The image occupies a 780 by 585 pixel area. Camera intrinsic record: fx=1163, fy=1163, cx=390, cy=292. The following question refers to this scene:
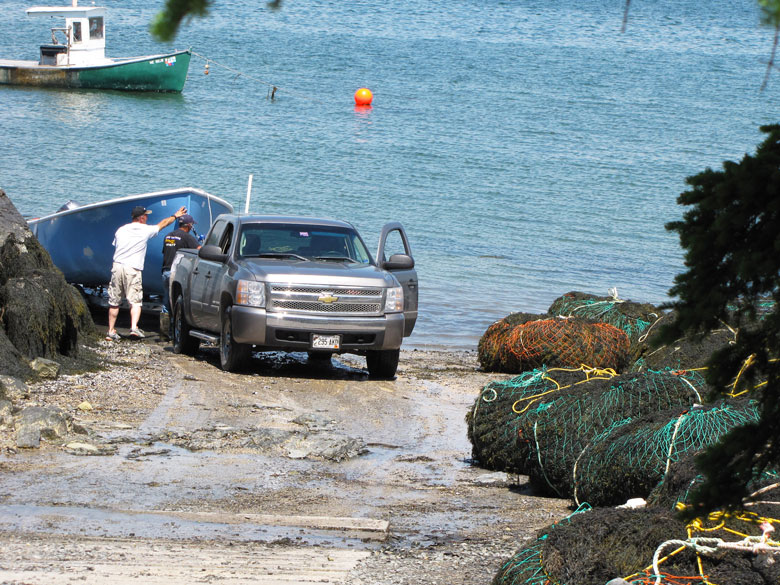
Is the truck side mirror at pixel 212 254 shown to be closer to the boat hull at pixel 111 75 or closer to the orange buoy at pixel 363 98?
the orange buoy at pixel 363 98

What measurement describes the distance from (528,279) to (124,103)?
35306 mm

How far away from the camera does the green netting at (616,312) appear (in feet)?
47.7

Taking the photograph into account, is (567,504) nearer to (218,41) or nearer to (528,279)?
(528,279)

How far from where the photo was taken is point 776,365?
11.8ft

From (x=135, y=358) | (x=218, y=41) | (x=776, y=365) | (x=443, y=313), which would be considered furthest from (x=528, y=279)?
(x=218, y=41)

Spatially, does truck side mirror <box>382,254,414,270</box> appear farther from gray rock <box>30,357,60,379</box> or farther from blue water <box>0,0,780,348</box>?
blue water <box>0,0,780,348</box>

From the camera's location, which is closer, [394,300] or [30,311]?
[30,311]

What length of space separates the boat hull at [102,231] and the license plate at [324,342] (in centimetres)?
485

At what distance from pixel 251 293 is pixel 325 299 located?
2.60 ft

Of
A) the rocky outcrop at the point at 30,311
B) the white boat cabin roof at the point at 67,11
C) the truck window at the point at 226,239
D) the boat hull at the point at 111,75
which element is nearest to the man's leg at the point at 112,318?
the rocky outcrop at the point at 30,311

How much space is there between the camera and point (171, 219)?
1544 centimetres

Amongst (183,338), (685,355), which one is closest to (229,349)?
(183,338)

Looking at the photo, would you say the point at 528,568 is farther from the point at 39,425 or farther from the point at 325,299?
the point at 325,299

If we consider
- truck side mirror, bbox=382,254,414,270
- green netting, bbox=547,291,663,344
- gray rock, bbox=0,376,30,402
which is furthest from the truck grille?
green netting, bbox=547,291,663,344
